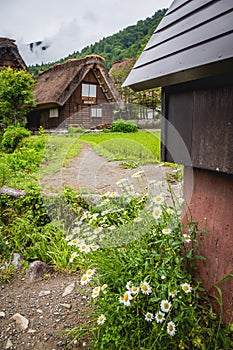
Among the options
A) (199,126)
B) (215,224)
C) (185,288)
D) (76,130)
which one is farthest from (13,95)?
(185,288)

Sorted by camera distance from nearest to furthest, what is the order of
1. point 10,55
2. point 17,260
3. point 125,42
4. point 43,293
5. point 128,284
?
point 128,284 → point 43,293 → point 17,260 → point 125,42 → point 10,55

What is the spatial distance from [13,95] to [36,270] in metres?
10.4

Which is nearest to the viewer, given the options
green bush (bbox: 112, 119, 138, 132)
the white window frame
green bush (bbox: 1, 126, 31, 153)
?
green bush (bbox: 112, 119, 138, 132)

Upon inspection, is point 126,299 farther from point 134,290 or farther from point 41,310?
point 41,310

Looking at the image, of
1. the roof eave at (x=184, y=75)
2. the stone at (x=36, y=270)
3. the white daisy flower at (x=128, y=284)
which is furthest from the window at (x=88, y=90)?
the white daisy flower at (x=128, y=284)

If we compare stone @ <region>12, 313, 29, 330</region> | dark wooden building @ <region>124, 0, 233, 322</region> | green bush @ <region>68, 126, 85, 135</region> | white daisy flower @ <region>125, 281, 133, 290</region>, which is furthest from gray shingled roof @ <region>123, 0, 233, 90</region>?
green bush @ <region>68, 126, 85, 135</region>

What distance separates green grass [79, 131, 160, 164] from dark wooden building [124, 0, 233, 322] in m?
0.76

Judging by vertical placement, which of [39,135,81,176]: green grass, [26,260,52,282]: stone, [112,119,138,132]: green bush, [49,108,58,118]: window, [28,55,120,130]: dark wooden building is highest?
[28,55,120,130]: dark wooden building

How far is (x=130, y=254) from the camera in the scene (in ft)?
5.16

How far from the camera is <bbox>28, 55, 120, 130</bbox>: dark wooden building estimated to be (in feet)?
44.5

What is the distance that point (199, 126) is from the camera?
1324 millimetres

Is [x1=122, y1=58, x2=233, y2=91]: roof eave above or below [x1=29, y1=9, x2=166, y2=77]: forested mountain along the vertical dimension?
below

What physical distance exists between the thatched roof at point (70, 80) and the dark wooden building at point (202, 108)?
40.3 ft

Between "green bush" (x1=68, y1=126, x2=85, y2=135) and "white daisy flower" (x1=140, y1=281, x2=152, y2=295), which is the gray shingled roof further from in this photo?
"green bush" (x1=68, y1=126, x2=85, y2=135)
